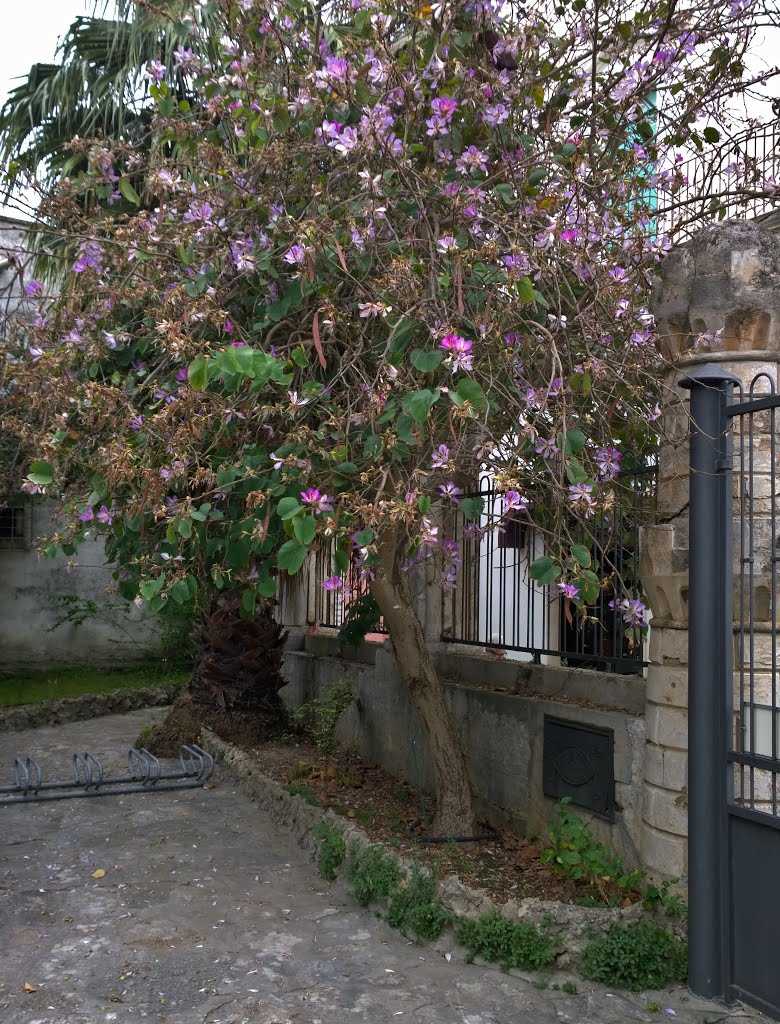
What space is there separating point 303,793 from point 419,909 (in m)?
2.34

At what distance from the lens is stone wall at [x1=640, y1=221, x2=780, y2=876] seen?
4633 millimetres

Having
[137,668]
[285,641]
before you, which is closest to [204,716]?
[285,641]

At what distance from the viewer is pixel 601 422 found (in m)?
5.28

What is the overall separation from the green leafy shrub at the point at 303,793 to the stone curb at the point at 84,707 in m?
5.30

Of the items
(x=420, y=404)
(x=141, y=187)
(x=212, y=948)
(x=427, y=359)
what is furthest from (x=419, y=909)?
(x=141, y=187)

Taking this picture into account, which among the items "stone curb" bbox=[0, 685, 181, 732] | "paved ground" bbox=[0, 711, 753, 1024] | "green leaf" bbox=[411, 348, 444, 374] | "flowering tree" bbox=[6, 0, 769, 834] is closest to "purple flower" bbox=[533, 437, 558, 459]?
"flowering tree" bbox=[6, 0, 769, 834]

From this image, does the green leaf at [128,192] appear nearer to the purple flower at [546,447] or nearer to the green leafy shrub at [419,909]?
the purple flower at [546,447]

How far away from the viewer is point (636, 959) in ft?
14.7

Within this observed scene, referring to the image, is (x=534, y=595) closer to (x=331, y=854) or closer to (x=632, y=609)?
(x=632, y=609)

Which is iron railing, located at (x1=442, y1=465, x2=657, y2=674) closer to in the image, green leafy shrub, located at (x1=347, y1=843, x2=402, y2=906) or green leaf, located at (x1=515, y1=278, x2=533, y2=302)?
green leaf, located at (x1=515, y1=278, x2=533, y2=302)

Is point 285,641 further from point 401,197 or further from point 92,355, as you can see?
point 401,197

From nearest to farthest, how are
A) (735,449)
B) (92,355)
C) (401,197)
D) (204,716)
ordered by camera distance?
(735,449), (401,197), (92,355), (204,716)

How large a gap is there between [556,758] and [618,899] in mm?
1046

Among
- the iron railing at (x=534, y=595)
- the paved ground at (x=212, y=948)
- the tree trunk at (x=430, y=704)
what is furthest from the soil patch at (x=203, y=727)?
the tree trunk at (x=430, y=704)
